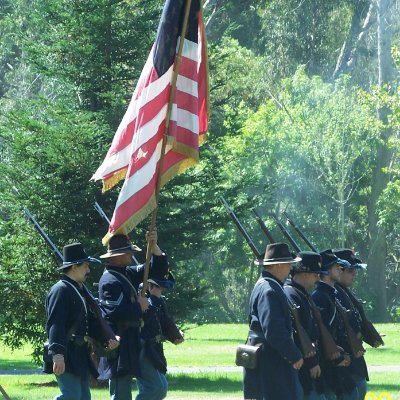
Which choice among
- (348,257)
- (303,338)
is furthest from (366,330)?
(303,338)

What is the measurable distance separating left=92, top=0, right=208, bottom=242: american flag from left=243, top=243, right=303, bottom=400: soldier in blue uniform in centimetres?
123

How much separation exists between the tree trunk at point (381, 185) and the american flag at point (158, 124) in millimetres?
33776

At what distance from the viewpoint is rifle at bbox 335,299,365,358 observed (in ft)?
38.9

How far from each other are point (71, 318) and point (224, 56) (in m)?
10.7

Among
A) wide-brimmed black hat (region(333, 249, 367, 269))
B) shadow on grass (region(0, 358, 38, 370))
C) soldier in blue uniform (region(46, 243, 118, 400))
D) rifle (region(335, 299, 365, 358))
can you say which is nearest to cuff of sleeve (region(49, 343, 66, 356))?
soldier in blue uniform (region(46, 243, 118, 400))

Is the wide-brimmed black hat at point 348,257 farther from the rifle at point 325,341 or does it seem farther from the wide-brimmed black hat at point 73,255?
the wide-brimmed black hat at point 73,255

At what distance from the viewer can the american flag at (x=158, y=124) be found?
33.9ft

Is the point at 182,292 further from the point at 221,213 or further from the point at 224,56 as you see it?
the point at 224,56

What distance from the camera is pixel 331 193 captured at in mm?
48438

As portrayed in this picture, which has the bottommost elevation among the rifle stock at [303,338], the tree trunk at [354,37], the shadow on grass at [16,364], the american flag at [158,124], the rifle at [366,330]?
the shadow on grass at [16,364]

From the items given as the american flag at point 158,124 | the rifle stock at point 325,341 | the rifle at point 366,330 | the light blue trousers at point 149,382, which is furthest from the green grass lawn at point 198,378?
the american flag at point 158,124

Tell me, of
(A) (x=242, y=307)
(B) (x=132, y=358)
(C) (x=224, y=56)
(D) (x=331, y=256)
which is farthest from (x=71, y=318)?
(A) (x=242, y=307)

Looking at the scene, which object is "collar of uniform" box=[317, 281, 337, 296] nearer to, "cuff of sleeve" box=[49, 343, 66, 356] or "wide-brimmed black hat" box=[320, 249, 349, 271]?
"wide-brimmed black hat" box=[320, 249, 349, 271]

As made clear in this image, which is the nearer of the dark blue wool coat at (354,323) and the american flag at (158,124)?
the american flag at (158,124)
